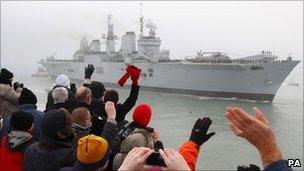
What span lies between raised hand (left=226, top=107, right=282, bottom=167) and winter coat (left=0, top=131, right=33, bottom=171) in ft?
6.87

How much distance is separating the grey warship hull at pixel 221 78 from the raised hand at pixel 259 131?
3323 cm

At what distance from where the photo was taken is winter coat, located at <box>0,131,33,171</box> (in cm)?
307

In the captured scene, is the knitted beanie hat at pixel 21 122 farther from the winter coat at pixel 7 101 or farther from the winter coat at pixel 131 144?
the winter coat at pixel 7 101

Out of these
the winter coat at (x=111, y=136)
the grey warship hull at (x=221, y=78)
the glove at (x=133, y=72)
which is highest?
the glove at (x=133, y=72)

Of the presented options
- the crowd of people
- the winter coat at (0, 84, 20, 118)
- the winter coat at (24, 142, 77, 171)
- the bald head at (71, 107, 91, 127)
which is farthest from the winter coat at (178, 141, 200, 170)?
the winter coat at (0, 84, 20, 118)

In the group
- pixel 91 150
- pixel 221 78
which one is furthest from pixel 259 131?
pixel 221 78

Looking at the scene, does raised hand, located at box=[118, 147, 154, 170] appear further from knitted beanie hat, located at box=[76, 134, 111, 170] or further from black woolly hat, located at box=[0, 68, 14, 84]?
black woolly hat, located at box=[0, 68, 14, 84]

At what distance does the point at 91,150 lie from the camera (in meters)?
2.15

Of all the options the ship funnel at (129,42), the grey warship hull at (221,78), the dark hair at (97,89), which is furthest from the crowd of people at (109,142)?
the ship funnel at (129,42)

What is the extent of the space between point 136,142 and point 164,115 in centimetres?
2217

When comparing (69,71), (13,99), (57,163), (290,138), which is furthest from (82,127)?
(69,71)

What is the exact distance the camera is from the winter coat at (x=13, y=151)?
307 cm

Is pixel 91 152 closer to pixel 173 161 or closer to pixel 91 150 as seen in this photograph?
pixel 91 150

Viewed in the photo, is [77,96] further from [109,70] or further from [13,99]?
[109,70]
